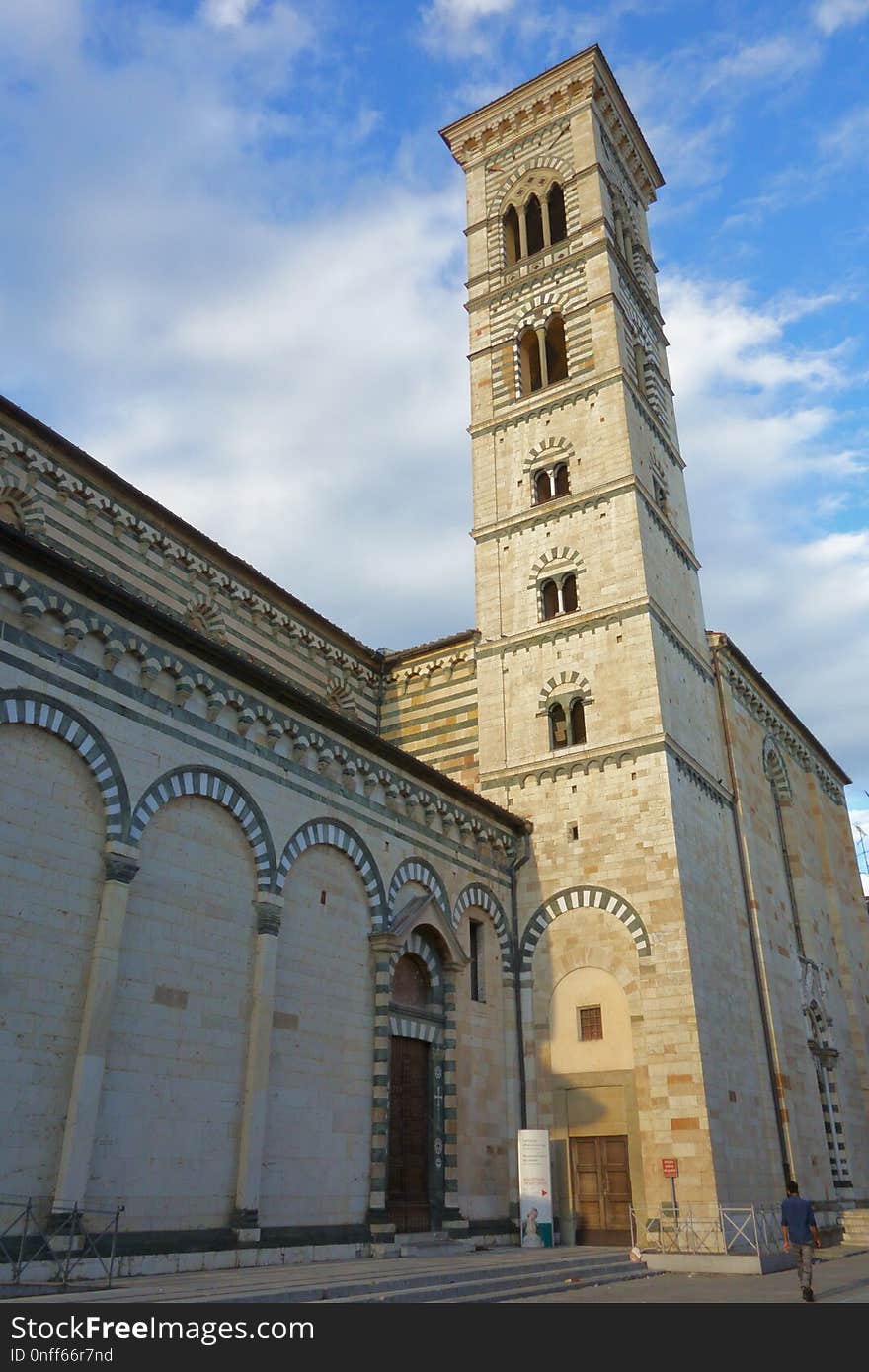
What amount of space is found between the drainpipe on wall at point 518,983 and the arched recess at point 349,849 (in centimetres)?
518

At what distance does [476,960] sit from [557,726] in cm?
592

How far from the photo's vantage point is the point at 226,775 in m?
15.3

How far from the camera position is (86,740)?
13.2 meters

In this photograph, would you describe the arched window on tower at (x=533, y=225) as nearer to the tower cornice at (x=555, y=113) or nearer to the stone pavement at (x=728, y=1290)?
the tower cornice at (x=555, y=113)

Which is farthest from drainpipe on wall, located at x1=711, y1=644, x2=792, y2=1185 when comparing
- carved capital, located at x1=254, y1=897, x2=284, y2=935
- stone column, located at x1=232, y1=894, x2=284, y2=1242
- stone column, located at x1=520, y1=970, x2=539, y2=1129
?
carved capital, located at x1=254, y1=897, x2=284, y2=935

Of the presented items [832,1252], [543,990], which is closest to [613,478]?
[543,990]

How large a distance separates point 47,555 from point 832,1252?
1977cm

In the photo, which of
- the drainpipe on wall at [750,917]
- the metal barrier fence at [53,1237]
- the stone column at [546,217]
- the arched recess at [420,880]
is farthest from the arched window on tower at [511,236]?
the metal barrier fence at [53,1237]

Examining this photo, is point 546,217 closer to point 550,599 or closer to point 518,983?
point 550,599

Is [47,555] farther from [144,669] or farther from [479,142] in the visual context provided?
[479,142]

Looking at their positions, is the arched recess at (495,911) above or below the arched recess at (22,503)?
below

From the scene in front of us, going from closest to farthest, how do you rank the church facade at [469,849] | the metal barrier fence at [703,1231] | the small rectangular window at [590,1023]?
the church facade at [469,849] < the metal barrier fence at [703,1231] < the small rectangular window at [590,1023]

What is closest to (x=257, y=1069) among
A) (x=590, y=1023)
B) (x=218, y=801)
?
(x=218, y=801)

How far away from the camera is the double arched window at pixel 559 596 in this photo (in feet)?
83.0
